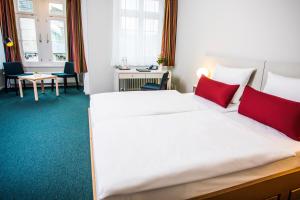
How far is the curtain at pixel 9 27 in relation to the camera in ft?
15.2

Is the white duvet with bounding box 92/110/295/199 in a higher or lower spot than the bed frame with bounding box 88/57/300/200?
higher

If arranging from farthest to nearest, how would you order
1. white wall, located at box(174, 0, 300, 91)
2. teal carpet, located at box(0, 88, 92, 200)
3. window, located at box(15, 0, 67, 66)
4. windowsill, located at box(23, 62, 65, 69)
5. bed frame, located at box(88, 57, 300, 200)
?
windowsill, located at box(23, 62, 65, 69)
window, located at box(15, 0, 67, 66)
white wall, located at box(174, 0, 300, 91)
teal carpet, located at box(0, 88, 92, 200)
bed frame, located at box(88, 57, 300, 200)

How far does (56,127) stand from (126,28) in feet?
8.26

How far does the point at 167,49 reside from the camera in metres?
4.57

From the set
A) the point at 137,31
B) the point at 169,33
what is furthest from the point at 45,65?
the point at 169,33

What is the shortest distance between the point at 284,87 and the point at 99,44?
3.63 metres

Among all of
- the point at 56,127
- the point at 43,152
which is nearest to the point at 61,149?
the point at 43,152

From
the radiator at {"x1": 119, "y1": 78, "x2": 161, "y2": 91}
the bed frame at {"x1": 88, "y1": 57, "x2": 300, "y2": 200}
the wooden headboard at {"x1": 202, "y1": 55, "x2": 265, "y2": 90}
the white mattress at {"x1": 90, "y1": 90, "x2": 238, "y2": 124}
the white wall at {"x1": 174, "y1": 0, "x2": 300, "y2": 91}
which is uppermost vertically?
the white wall at {"x1": 174, "y1": 0, "x2": 300, "y2": 91}

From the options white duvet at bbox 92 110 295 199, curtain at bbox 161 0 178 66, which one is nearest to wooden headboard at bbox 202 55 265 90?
white duvet at bbox 92 110 295 199

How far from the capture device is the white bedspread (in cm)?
202

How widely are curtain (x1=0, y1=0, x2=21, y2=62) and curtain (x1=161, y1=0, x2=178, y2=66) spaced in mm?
3552

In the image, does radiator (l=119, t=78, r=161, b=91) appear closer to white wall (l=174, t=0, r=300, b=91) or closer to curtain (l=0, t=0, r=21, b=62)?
white wall (l=174, t=0, r=300, b=91)

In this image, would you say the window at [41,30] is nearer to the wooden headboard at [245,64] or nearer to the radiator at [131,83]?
the radiator at [131,83]

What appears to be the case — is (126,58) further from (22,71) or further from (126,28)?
(22,71)
